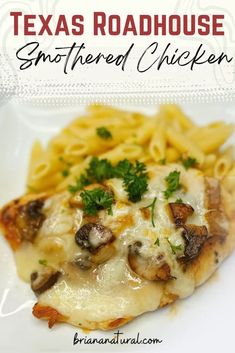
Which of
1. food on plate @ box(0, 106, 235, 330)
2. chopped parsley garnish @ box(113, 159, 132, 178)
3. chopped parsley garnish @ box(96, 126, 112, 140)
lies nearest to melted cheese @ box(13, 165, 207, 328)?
food on plate @ box(0, 106, 235, 330)

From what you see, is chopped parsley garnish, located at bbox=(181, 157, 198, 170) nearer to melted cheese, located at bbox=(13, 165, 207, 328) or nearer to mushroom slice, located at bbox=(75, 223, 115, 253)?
melted cheese, located at bbox=(13, 165, 207, 328)

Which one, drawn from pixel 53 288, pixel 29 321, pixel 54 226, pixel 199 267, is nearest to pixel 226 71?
pixel 199 267

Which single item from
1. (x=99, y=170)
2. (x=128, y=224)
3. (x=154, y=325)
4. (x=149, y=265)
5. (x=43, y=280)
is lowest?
(x=154, y=325)

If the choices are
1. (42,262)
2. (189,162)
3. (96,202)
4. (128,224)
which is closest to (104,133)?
(189,162)

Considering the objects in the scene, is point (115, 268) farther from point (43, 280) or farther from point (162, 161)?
point (162, 161)

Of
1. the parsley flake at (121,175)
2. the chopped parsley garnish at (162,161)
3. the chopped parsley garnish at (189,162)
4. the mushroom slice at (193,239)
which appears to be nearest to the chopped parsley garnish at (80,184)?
the parsley flake at (121,175)

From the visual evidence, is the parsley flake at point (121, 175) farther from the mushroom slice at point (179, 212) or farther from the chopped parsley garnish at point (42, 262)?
the chopped parsley garnish at point (42, 262)

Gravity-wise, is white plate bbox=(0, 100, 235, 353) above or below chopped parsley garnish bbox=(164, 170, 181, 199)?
below
